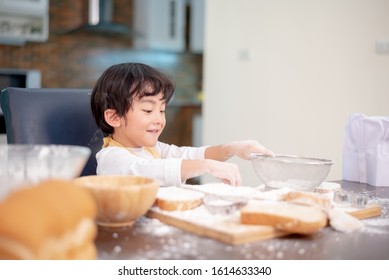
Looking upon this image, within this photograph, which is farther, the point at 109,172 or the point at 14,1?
the point at 14,1

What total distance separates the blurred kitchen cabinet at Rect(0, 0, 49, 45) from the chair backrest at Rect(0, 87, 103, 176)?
3.13 meters

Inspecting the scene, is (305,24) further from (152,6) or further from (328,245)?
(328,245)

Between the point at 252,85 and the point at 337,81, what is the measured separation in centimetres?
73

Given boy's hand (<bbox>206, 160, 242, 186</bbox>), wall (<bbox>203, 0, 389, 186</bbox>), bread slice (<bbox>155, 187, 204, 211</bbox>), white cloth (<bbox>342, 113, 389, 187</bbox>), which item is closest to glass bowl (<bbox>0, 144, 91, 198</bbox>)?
bread slice (<bbox>155, 187, 204, 211</bbox>)

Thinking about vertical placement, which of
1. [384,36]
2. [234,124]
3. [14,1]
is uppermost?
[14,1]

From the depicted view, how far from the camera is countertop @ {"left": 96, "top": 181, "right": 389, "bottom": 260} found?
2.22 ft

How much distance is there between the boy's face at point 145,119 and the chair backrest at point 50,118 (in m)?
0.14

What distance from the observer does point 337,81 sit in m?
3.41

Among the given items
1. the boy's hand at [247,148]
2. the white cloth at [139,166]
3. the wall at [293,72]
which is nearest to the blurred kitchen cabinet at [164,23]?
the wall at [293,72]

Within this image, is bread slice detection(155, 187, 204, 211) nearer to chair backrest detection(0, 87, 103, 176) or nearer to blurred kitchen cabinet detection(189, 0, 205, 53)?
chair backrest detection(0, 87, 103, 176)

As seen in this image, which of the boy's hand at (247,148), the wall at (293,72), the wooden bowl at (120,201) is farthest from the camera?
the wall at (293,72)

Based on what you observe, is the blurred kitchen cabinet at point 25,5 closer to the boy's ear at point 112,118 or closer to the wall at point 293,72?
the wall at point 293,72

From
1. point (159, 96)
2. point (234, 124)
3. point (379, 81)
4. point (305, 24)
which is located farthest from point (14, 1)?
point (159, 96)

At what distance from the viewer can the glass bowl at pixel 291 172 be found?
1144 millimetres
